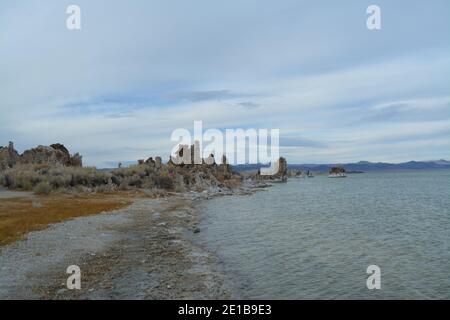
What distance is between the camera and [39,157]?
7756cm

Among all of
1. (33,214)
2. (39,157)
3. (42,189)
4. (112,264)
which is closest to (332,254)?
(112,264)

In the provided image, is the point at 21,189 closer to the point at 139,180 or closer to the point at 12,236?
the point at 139,180

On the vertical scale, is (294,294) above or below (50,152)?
below

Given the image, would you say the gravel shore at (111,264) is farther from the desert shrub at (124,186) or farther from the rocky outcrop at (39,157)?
the rocky outcrop at (39,157)

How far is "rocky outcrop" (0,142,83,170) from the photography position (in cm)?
7294

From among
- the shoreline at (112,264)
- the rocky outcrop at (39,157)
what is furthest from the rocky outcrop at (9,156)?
the shoreline at (112,264)

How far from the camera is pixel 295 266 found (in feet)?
63.8

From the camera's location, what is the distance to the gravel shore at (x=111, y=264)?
1461cm

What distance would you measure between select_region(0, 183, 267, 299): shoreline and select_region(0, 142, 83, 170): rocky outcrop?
50355 mm

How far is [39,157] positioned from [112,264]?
6636 cm

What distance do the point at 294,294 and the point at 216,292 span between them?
2.90 meters

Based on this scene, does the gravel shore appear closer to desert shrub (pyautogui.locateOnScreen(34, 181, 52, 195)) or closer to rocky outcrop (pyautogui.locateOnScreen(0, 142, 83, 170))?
desert shrub (pyautogui.locateOnScreen(34, 181, 52, 195))

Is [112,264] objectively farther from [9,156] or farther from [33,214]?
[9,156]
